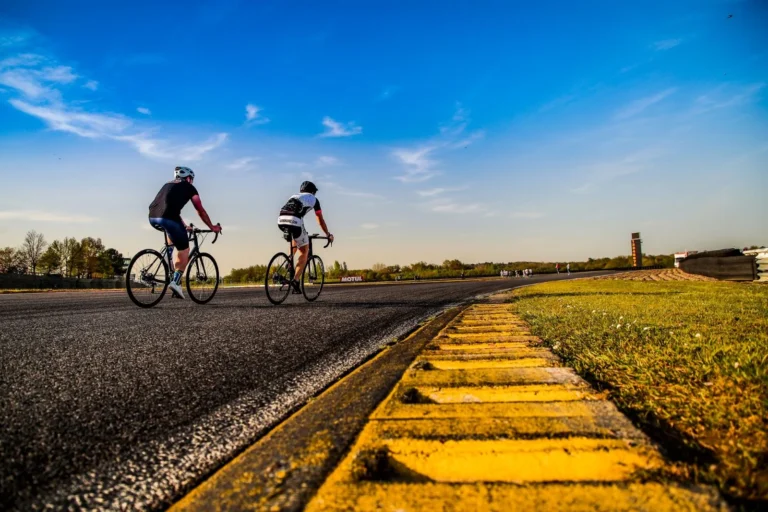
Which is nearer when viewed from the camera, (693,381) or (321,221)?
(693,381)

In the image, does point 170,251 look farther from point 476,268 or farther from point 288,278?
point 476,268

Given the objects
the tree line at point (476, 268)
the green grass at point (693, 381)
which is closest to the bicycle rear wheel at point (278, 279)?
the green grass at point (693, 381)

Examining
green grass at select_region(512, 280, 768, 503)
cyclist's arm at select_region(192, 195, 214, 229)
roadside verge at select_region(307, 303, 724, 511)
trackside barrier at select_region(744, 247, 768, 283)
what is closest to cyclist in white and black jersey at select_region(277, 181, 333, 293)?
cyclist's arm at select_region(192, 195, 214, 229)

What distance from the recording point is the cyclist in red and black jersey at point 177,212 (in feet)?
21.0

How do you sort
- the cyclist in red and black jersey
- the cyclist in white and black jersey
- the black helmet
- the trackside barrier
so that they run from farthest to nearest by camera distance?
the trackside barrier < the black helmet < the cyclist in white and black jersey < the cyclist in red and black jersey

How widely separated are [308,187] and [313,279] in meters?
1.91

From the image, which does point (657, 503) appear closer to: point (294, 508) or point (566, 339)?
point (294, 508)

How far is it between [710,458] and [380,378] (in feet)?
4.20

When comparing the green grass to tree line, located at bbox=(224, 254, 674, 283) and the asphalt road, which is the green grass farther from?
tree line, located at bbox=(224, 254, 674, 283)

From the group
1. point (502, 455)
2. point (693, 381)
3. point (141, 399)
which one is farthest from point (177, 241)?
point (693, 381)

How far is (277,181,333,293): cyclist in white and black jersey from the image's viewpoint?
23.8 ft

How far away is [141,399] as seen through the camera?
5.73ft

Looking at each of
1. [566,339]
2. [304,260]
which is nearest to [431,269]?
[304,260]

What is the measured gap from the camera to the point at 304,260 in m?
7.65
